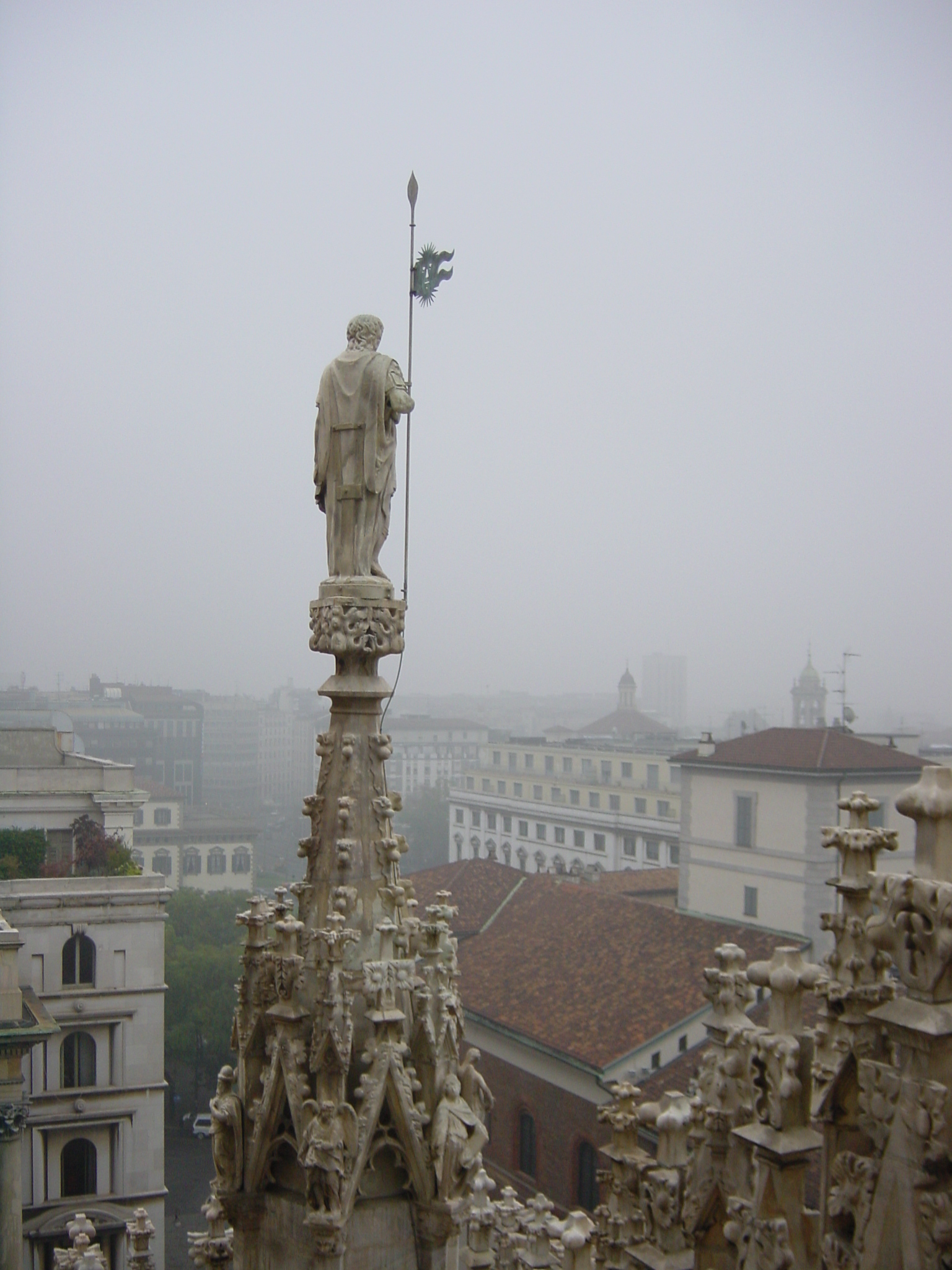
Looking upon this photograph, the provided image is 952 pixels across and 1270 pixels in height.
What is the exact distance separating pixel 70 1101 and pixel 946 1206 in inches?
1199

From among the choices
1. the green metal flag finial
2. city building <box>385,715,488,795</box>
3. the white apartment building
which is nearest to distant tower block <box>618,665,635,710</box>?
city building <box>385,715,488,795</box>

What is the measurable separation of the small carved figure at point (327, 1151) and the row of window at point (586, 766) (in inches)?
3000

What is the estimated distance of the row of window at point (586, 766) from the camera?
270 feet

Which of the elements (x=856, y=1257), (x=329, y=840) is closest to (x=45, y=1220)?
(x=329, y=840)

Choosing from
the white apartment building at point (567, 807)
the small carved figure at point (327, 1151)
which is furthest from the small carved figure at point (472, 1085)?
the white apartment building at point (567, 807)

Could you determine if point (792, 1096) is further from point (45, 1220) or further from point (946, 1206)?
point (45, 1220)

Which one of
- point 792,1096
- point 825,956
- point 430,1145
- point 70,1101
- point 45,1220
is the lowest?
point 45,1220

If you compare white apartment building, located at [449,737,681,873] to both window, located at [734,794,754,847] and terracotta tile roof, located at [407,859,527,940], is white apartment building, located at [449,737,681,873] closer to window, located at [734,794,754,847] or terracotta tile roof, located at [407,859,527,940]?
terracotta tile roof, located at [407,859,527,940]

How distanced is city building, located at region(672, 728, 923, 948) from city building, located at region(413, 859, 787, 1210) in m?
3.75

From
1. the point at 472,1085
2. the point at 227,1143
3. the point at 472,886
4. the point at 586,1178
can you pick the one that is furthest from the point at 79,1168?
the point at 472,1085

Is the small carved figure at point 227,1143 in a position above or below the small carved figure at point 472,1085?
below

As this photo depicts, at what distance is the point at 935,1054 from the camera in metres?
4.06

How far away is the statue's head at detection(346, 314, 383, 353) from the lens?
7094 mm

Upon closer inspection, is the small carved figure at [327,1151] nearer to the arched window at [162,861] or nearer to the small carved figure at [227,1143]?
the small carved figure at [227,1143]
